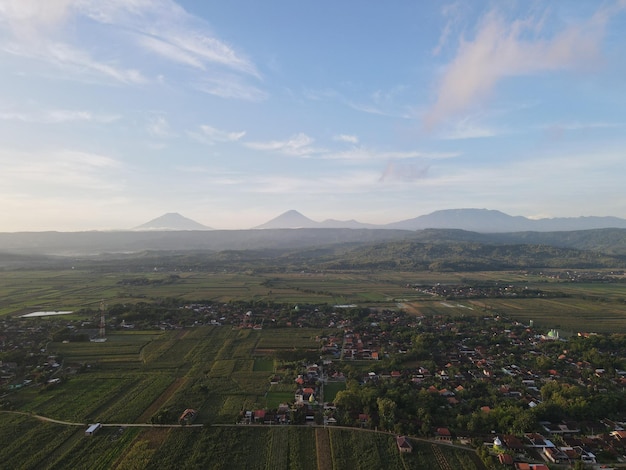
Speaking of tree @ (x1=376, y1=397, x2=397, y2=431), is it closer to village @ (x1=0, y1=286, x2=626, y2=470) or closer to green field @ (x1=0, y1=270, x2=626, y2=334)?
village @ (x1=0, y1=286, x2=626, y2=470)

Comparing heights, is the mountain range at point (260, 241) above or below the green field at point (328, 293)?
above

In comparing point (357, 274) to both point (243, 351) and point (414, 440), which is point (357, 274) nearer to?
point (243, 351)

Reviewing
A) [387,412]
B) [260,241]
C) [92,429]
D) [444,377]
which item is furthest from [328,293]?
[260,241]

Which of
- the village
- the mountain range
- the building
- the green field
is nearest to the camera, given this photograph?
the building

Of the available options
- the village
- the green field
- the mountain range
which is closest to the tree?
the village

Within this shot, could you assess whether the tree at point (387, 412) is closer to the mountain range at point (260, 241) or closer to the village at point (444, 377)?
the village at point (444, 377)

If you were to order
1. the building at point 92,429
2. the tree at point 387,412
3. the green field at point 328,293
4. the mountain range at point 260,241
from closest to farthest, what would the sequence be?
1. the building at point 92,429
2. the tree at point 387,412
3. the green field at point 328,293
4. the mountain range at point 260,241

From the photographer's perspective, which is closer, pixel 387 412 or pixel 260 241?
pixel 387 412

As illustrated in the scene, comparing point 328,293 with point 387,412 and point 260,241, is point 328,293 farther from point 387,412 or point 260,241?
point 260,241

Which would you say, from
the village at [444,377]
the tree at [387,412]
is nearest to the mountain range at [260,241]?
the village at [444,377]

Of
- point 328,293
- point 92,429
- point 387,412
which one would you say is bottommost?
point 328,293

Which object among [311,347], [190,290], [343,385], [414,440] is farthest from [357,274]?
[414,440]
